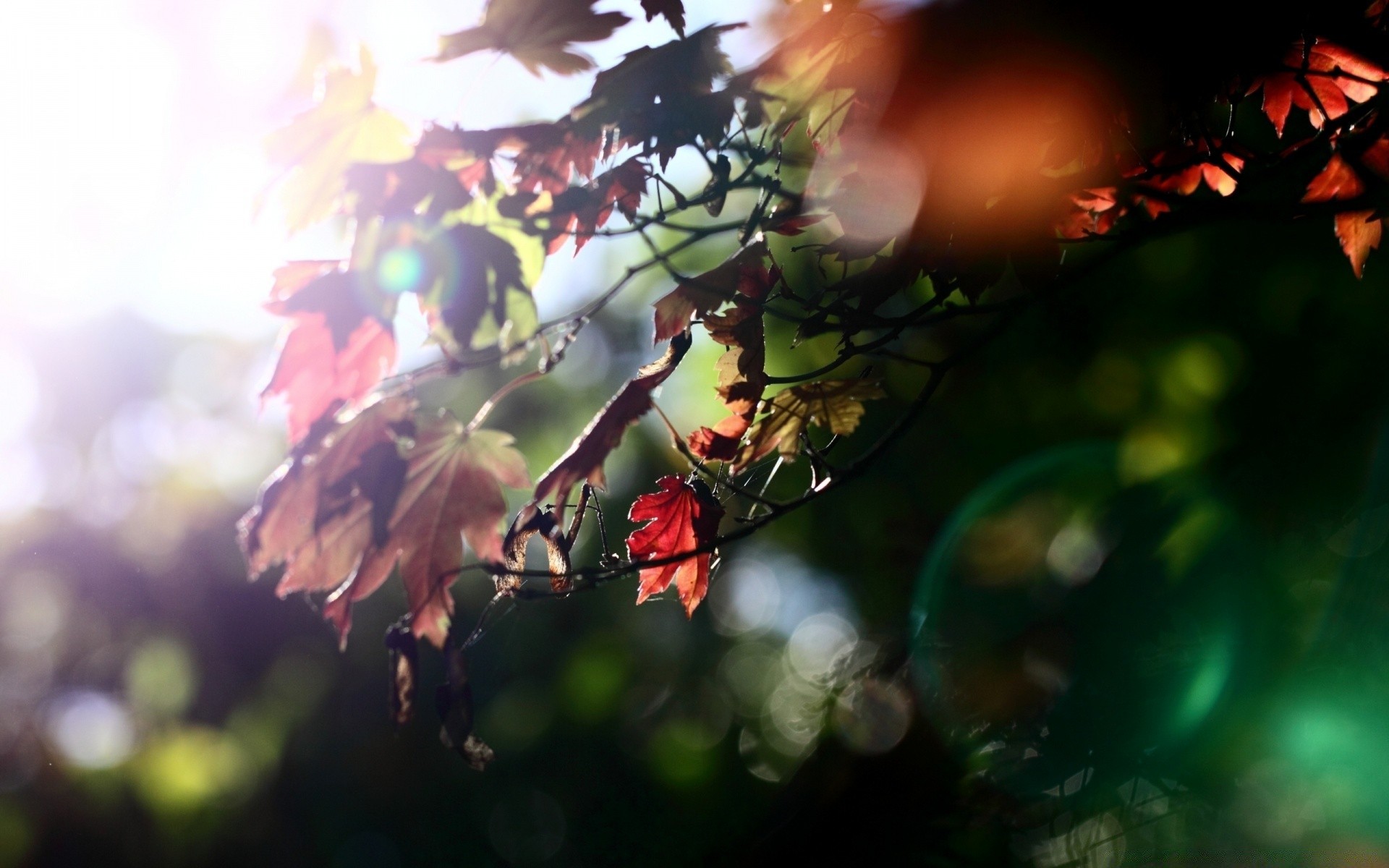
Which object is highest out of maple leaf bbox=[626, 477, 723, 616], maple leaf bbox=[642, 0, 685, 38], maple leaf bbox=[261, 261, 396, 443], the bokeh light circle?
maple leaf bbox=[642, 0, 685, 38]

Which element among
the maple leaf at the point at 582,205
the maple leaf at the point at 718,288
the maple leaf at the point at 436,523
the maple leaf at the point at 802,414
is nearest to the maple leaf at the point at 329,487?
the maple leaf at the point at 436,523

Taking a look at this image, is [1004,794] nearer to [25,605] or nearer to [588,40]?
[588,40]

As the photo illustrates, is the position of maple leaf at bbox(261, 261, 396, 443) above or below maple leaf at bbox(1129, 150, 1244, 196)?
above

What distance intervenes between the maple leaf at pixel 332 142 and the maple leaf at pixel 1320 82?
4.69 ft

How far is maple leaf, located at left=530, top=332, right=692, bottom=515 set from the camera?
1.02 metres

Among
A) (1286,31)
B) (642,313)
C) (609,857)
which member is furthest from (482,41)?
(642,313)

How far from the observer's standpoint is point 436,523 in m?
1.09

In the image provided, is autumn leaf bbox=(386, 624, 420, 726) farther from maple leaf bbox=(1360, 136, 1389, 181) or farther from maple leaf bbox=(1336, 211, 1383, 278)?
maple leaf bbox=(1360, 136, 1389, 181)

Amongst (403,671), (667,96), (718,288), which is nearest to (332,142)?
(667,96)

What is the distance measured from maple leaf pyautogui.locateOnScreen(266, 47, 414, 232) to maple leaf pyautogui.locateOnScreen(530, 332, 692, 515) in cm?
46

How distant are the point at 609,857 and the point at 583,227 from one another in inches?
327

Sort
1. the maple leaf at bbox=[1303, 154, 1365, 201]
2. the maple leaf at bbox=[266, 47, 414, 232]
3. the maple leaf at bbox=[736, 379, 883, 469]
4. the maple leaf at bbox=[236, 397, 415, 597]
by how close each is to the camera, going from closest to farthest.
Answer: the maple leaf at bbox=[236, 397, 415, 597] → the maple leaf at bbox=[266, 47, 414, 232] → the maple leaf at bbox=[736, 379, 883, 469] → the maple leaf at bbox=[1303, 154, 1365, 201]

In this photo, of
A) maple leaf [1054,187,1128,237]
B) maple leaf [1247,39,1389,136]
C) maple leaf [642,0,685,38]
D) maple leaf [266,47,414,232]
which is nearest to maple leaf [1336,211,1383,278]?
maple leaf [1247,39,1389,136]

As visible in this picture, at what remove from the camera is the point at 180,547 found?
450 inches
